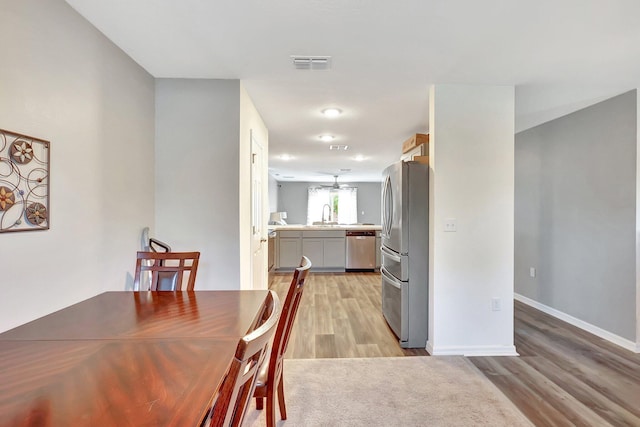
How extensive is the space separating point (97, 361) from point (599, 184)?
424cm

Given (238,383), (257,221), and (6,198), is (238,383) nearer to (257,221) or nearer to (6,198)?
(6,198)

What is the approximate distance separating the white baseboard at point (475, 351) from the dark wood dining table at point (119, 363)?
1894 millimetres

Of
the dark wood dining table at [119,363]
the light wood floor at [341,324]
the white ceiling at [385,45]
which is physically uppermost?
the white ceiling at [385,45]

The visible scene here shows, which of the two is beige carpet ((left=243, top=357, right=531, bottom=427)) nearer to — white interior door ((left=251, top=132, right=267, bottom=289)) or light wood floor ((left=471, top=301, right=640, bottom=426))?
light wood floor ((left=471, top=301, right=640, bottom=426))

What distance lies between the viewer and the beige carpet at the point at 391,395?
6.14ft

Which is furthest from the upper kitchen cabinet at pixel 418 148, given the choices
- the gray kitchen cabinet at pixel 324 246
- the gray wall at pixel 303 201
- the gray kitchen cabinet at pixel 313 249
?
the gray wall at pixel 303 201

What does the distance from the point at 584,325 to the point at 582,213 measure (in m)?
1.19

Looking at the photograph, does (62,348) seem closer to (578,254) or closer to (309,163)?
(578,254)

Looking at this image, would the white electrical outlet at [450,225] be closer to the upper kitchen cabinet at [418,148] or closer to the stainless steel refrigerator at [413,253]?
the stainless steel refrigerator at [413,253]

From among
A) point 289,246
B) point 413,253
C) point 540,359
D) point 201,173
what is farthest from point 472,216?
point 289,246

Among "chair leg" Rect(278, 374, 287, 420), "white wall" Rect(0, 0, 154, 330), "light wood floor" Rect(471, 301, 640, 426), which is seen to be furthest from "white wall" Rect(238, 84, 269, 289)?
"light wood floor" Rect(471, 301, 640, 426)

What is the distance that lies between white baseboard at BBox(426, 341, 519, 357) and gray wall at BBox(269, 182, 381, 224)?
8.79 meters

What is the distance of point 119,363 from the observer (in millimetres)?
998

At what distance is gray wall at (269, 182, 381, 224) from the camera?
451 inches
